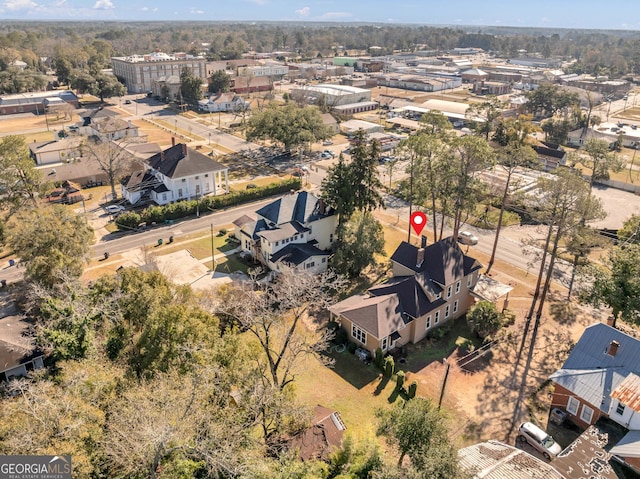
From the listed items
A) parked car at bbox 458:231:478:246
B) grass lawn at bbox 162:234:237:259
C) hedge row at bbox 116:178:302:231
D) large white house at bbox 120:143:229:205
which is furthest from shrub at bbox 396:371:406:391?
large white house at bbox 120:143:229:205

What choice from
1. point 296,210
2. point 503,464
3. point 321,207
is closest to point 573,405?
point 503,464

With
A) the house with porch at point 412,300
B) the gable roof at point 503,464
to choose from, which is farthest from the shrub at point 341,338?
the gable roof at point 503,464

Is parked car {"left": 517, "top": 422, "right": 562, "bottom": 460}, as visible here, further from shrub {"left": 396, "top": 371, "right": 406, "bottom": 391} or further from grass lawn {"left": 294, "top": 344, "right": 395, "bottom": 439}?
grass lawn {"left": 294, "top": 344, "right": 395, "bottom": 439}

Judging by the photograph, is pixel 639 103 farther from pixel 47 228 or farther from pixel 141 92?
pixel 47 228

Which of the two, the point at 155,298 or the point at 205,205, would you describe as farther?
the point at 205,205

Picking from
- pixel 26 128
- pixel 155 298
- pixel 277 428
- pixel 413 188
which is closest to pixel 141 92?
pixel 26 128

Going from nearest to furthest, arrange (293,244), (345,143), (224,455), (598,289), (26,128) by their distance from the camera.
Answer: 1. (224,455)
2. (598,289)
3. (293,244)
4. (345,143)
5. (26,128)

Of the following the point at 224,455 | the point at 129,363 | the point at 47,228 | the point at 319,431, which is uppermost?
the point at 47,228

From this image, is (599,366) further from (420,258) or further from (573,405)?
(420,258)
